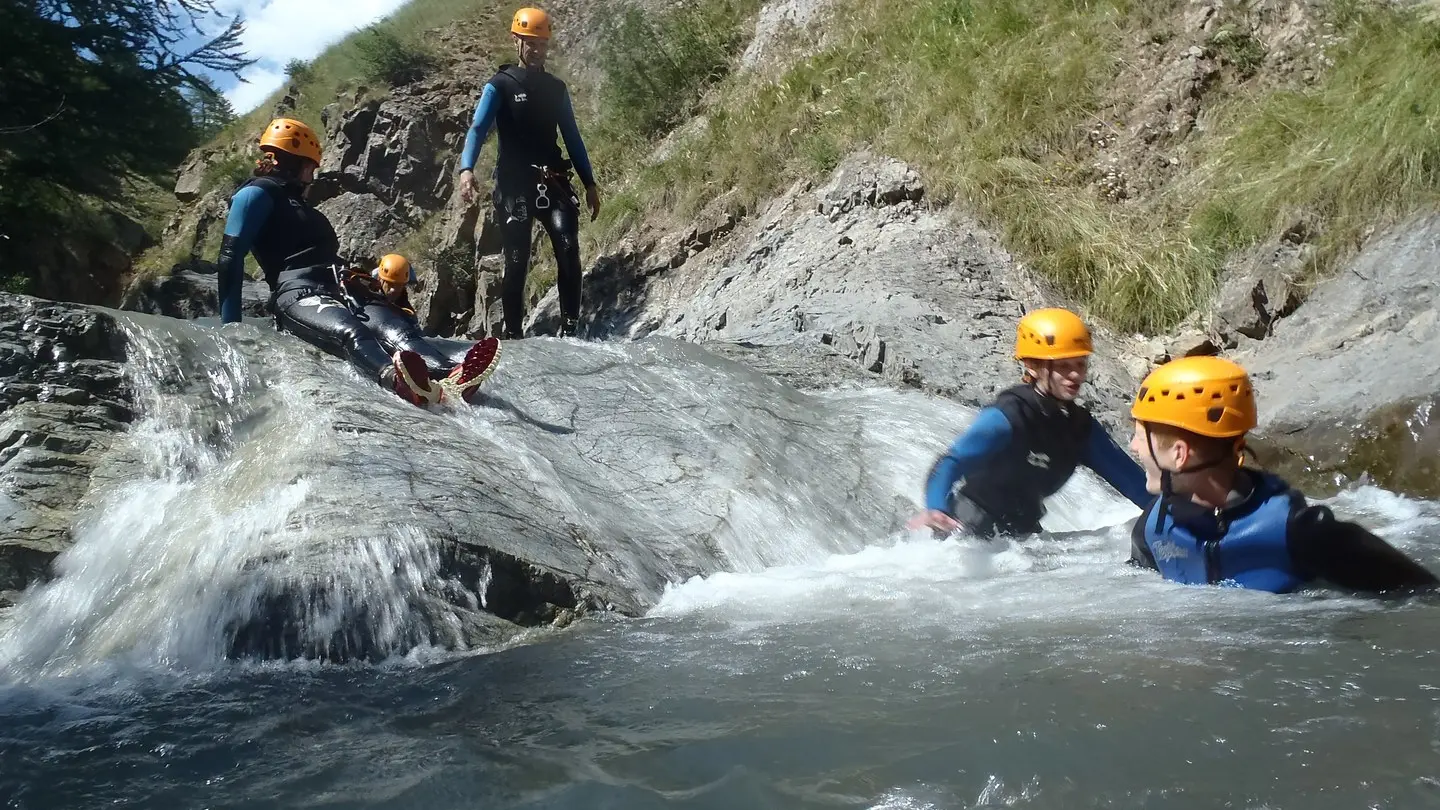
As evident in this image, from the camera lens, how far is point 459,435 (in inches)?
188

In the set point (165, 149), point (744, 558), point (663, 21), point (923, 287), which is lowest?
point (744, 558)

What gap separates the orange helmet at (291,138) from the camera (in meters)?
5.84

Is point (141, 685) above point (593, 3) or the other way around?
the other way around

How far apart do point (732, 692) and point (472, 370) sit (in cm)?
281

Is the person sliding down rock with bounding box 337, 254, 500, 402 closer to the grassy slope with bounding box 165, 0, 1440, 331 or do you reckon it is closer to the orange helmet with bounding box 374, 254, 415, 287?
the orange helmet with bounding box 374, 254, 415, 287

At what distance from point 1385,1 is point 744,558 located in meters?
7.04

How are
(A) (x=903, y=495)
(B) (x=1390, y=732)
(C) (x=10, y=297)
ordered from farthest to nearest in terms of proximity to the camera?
(A) (x=903, y=495) < (C) (x=10, y=297) < (B) (x=1390, y=732)

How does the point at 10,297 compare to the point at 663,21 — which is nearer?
the point at 10,297

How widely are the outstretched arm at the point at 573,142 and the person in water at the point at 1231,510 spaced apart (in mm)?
4978

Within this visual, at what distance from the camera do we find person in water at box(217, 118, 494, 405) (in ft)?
17.1

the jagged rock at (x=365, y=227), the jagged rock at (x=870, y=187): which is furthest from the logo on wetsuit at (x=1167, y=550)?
the jagged rock at (x=365, y=227)

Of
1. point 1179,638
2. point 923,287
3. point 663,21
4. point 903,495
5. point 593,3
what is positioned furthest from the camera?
point 593,3

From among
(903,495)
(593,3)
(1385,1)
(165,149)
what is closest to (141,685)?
(903,495)

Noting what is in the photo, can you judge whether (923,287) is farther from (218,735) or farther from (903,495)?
(218,735)
